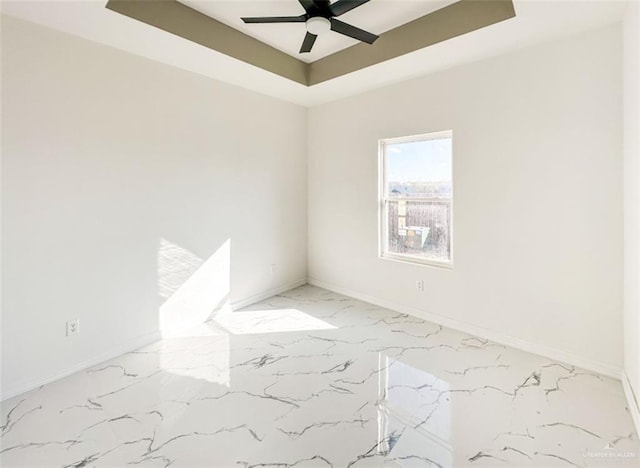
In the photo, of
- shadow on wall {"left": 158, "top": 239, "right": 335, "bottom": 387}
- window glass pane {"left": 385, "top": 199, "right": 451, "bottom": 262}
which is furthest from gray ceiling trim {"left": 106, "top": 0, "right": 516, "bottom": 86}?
shadow on wall {"left": 158, "top": 239, "right": 335, "bottom": 387}

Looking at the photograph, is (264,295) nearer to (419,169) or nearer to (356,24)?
(419,169)

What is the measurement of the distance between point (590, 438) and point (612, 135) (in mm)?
2024

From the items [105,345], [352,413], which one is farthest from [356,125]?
[105,345]

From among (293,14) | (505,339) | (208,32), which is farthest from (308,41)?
(505,339)

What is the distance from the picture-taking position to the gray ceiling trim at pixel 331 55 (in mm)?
2328

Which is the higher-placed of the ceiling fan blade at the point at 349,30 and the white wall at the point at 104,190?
the ceiling fan blade at the point at 349,30

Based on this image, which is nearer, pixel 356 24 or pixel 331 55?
pixel 356 24

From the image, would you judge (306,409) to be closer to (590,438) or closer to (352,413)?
(352,413)

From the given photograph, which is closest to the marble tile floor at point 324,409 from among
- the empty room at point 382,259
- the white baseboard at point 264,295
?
the empty room at point 382,259

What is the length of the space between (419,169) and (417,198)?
0.32 m

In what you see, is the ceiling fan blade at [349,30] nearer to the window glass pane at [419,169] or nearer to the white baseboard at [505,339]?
the window glass pane at [419,169]

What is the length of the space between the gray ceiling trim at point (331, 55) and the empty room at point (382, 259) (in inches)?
0.8

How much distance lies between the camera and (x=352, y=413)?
80.2 inches

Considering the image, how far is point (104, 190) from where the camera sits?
264 cm
